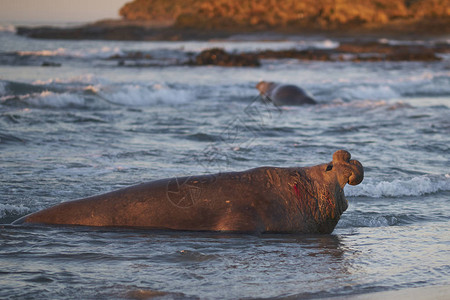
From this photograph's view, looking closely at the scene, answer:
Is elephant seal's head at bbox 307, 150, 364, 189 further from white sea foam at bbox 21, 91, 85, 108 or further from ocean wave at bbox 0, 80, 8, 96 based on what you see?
ocean wave at bbox 0, 80, 8, 96

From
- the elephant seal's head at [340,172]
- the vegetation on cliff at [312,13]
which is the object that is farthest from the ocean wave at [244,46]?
the elephant seal's head at [340,172]

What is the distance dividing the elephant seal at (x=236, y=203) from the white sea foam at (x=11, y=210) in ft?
2.17

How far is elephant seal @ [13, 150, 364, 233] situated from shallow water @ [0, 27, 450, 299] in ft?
0.41

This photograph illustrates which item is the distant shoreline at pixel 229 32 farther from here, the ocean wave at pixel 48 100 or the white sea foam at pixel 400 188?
the white sea foam at pixel 400 188

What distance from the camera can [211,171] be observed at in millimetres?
9336

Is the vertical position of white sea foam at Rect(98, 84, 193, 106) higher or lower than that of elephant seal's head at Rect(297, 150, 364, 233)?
higher

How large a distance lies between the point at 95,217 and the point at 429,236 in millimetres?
3207

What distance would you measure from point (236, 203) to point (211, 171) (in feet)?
10.7

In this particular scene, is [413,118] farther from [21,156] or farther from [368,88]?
[21,156]

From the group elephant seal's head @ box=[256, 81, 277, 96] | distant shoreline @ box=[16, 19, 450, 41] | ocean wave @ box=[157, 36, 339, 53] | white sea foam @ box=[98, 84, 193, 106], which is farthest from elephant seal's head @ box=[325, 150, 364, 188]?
distant shoreline @ box=[16, 19, 450, 41]

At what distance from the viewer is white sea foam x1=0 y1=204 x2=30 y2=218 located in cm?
682

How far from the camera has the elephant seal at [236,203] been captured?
20.0 ft

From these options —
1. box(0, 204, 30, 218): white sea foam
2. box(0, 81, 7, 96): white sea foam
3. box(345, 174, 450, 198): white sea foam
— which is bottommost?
box(345, 174, 450, 198): white sea foam

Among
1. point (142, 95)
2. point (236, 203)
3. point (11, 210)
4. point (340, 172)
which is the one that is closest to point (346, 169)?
point (340, 172)
